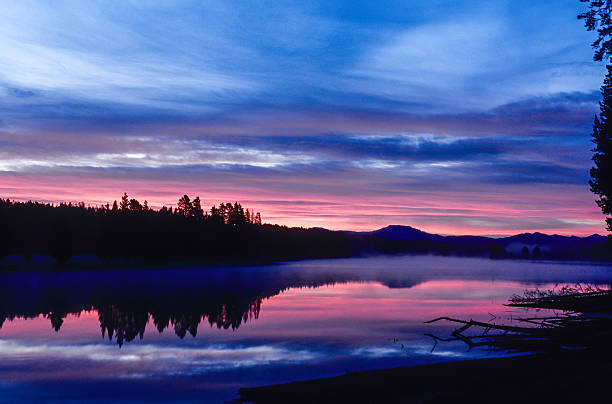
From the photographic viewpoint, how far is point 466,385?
12.6 metres

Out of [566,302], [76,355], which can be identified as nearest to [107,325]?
[76,355]

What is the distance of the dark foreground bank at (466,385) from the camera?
443 inches

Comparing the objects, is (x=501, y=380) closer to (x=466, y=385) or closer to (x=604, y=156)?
(x=466, y=385)

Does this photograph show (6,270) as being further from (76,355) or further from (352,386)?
(352,386)

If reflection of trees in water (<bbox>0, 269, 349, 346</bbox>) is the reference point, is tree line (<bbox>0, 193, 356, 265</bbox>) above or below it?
above

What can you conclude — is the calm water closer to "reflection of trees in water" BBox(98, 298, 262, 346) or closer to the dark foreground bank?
"reflection of trees in water" BBox(98, 298, 262, 346)

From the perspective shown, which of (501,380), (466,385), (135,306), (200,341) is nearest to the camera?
(466,385)

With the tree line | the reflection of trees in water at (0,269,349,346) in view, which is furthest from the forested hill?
the reflection of trees in water at (0,269,349,346)

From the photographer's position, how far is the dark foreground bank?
11.2m

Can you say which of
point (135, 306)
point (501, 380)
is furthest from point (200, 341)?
point (135, 306)

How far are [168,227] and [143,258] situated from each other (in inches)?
347

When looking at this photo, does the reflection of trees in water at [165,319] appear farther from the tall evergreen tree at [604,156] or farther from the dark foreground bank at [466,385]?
the tall evergreen tree at [604,156]

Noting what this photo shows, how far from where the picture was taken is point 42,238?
4498 inches

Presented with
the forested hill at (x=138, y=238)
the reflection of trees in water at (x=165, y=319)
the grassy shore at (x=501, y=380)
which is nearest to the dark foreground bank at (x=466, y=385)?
the grassy shore at (x=501, y=380)
